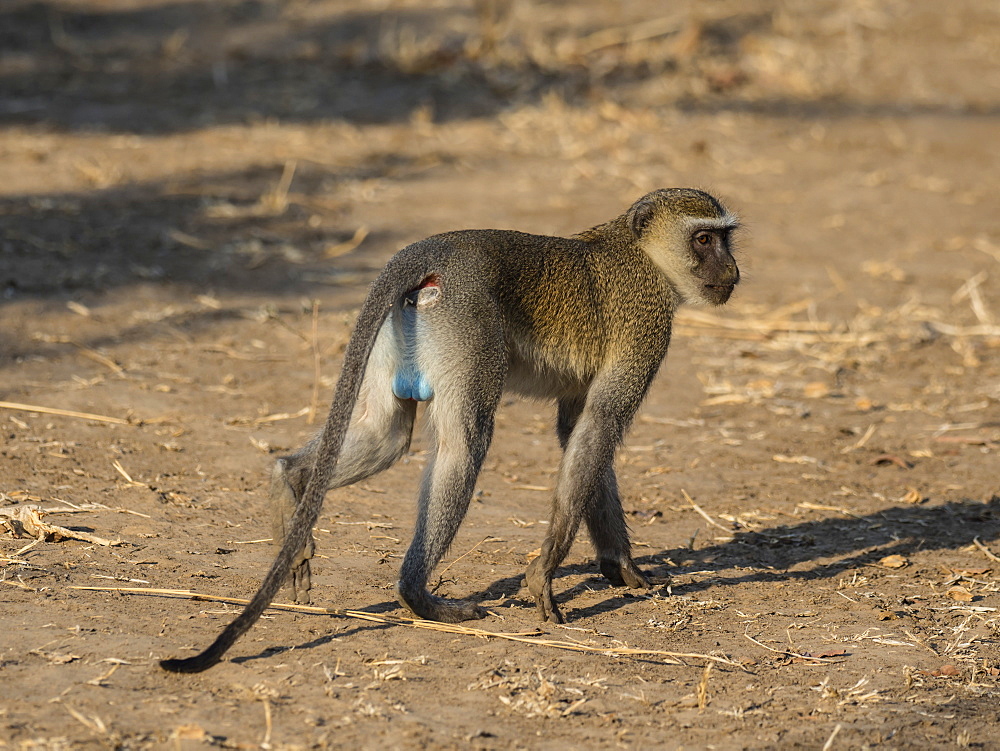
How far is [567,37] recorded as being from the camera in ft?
52.3

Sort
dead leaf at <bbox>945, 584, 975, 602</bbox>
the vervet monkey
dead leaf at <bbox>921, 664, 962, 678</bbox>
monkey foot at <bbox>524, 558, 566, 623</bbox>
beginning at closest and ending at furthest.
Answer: the vervet monkey
dead leaf at <bbox>921, 664, 962, 678</bbox>
monkey foot at <bbox>524, 558, 566, 623</bbox>
dead leaf at <bbox>945, 584, 975, 602</bbox>

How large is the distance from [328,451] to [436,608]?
0.91 metres

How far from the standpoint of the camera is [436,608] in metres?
5.00

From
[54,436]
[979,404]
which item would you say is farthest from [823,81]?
[54,436]

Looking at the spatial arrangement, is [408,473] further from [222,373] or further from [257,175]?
[257,175]

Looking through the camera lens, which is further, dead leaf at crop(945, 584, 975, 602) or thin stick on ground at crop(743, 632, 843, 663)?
dead leaf at crop(945, 584, 975, 602)

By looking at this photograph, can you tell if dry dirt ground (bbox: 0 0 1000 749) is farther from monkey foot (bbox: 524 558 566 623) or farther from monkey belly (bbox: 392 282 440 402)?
monkey belly (bbox: 392 282 440 402)

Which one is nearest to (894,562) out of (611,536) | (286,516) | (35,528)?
(611,536)

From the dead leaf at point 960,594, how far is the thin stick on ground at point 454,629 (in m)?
1.45

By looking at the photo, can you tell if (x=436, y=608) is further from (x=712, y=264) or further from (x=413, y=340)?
(x=712, y=264)

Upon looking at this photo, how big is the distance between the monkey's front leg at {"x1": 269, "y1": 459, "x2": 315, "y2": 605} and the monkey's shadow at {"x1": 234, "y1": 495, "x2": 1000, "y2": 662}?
36 centimetres

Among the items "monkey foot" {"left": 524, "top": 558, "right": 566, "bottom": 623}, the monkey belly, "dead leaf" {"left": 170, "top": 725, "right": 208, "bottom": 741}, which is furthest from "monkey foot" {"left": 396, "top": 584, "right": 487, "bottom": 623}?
"dead leaf" {"left": 170, "top": 725, "right": 208, "bottom": 741}

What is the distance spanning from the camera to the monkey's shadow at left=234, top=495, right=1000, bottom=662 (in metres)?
5.70

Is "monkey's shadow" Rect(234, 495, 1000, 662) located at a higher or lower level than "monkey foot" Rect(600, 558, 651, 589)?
lower
